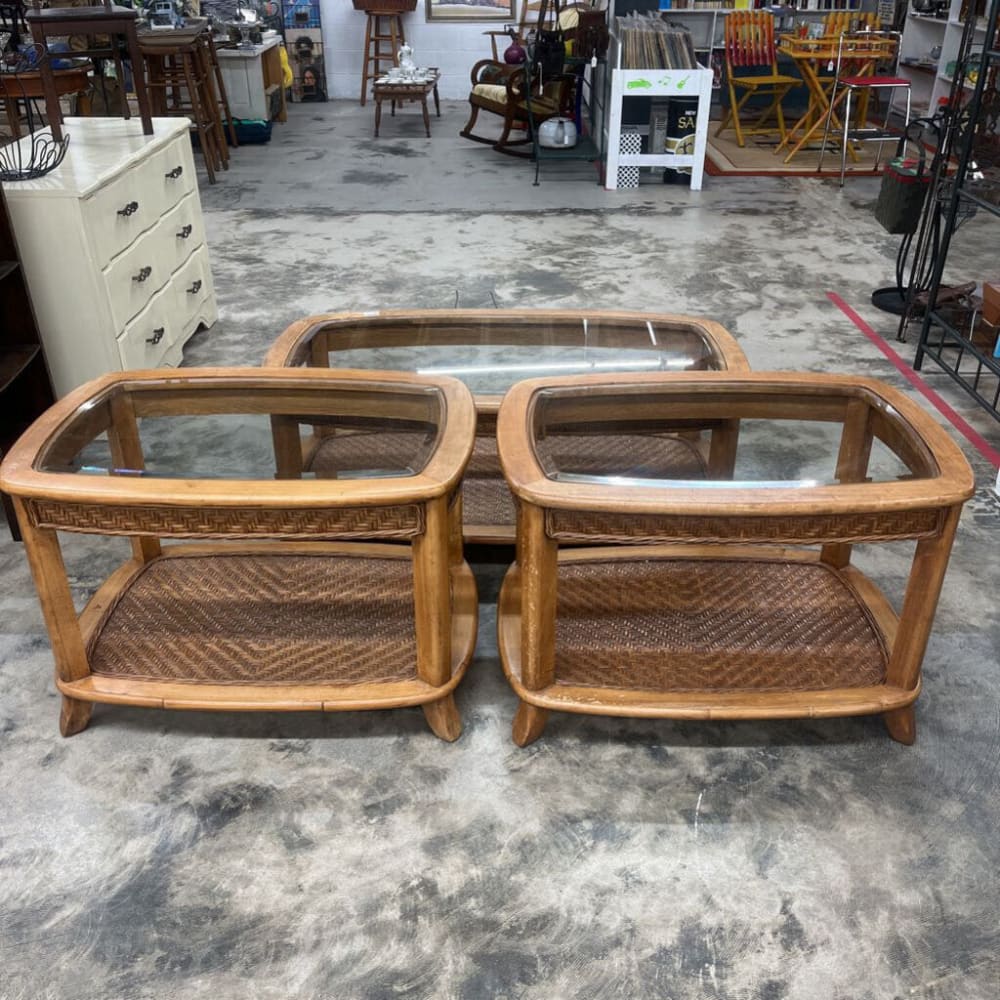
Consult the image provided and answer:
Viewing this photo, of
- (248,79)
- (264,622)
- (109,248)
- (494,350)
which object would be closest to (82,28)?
(109,248)

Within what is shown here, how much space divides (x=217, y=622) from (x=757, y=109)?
9239mm

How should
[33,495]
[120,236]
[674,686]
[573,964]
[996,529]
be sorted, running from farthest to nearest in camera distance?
[120,236] < [996,529] < [674,686] < [33,495] < [573,964]

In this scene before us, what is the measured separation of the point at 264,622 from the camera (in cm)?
200

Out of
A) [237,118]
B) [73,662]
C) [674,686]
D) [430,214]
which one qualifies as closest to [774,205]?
[430,214]

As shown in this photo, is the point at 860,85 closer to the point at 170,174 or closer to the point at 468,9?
the point at 468,9

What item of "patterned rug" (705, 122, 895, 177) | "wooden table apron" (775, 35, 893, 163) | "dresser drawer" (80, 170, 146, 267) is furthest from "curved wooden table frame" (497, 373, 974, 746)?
"wooden table apron" (775, 35, 893, 163)

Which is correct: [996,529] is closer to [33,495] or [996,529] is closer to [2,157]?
[33,495]

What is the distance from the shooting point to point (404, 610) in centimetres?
204

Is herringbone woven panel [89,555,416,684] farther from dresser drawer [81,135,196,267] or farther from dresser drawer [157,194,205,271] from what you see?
dresser drawer [157,194,205,271]

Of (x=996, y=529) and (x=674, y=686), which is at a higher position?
(x=674, y=686)

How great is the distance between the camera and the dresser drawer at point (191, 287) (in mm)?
3705

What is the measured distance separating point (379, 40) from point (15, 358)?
832 cm

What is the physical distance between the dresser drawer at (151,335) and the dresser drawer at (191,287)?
6 cm

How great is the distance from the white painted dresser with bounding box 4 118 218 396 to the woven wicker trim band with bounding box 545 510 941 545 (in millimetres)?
2076
